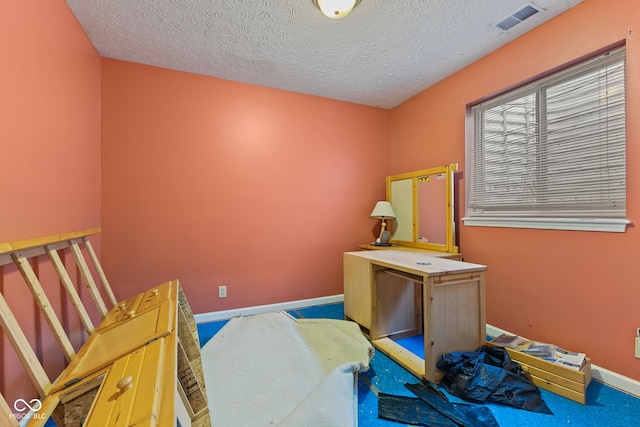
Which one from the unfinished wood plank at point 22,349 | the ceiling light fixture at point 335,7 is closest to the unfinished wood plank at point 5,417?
the unfinished wood plank at point 22,349

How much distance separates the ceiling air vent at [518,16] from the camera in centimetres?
191

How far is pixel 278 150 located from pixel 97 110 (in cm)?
168

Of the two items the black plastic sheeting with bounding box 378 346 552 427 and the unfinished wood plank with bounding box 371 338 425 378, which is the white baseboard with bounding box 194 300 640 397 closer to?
the black plastic sheeting with bounding box 378 346 552 427

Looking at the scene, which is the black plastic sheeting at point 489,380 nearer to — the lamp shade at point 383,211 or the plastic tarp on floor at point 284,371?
the plastic tarp on floor at point 284,371

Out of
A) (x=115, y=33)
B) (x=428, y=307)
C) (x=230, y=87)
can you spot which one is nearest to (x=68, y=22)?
(x=115, y=33)

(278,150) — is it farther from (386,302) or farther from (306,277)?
(386,302)

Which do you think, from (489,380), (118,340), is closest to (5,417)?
(118,340)

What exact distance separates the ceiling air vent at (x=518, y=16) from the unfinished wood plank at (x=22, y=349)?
10.9ft

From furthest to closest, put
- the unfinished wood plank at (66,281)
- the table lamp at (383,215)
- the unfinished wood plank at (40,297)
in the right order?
the table lamp at (383,215) → the unfinished wood plank at (66,281) → the unfinished wood plank at (40,297)

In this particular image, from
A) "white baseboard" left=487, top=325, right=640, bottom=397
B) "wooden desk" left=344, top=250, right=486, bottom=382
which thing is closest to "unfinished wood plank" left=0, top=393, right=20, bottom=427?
"wooden desk" left=344, top=250, right=486, bottom=382

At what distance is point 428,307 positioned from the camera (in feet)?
5.79

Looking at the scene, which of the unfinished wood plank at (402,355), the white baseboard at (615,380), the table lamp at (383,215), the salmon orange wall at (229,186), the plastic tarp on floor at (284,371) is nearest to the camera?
the plastic tarp on floor at (284,371)

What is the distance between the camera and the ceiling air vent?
191 cm

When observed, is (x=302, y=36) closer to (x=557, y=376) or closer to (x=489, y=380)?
(x=489, y=380)
